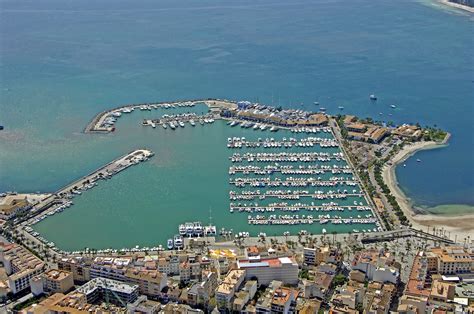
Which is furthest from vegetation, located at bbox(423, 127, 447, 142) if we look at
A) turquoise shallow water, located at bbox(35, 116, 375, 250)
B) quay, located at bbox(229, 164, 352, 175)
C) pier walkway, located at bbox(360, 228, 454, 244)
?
pier walkway, located at bbox(360, 228, 454, 244)

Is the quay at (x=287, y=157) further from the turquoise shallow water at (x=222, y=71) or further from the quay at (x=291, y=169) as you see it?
the turquoise shallow water at (x=222, y=71)

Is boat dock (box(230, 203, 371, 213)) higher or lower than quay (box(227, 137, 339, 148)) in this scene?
lower

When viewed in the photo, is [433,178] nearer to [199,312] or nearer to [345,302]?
[345,302]

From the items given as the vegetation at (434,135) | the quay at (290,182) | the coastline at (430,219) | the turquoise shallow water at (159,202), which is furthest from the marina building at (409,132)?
the quay at (290,182)

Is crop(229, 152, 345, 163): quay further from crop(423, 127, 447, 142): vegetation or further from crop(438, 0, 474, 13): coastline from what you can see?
crop(438, 0, 474, 13): coastline

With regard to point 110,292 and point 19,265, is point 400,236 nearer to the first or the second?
point 110,292

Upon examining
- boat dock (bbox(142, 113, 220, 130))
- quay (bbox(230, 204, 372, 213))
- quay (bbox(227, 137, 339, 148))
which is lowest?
quay (bbox(230, 204, 372, 213))

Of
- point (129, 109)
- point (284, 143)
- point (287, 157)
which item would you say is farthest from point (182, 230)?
point (129, 109)

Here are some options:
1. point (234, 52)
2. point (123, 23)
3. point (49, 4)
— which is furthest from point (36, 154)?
point (49, 4)
